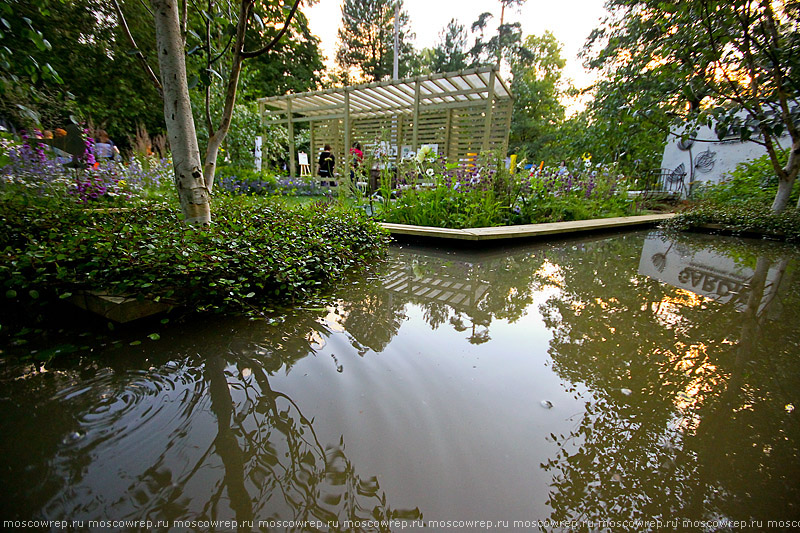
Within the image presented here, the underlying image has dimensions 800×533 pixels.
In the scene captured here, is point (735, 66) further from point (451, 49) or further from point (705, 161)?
point (451, 49)

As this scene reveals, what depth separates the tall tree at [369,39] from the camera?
980 inches

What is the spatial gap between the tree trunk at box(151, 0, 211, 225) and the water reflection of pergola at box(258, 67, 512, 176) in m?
4.88

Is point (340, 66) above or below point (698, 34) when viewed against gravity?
above

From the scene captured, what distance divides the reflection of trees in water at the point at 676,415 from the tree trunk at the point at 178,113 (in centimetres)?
211

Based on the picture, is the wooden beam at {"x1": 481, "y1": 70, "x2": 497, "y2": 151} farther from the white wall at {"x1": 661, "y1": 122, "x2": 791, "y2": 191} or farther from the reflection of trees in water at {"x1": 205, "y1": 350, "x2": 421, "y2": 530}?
Result: the reflection of trees in water at {"x1": 205, "y1": 350, "x2": 421, "y2": 530}

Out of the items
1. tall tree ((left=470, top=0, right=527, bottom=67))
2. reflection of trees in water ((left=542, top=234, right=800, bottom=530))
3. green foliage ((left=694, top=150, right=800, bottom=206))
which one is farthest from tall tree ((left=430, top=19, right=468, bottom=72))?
reflection of trees in water ((left=542, top=234, right=800, bottom=530))

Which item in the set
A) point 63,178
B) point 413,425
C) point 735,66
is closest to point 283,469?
point 413,425

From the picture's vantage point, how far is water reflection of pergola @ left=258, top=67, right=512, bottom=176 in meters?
7.90

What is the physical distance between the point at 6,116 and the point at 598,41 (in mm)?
14289

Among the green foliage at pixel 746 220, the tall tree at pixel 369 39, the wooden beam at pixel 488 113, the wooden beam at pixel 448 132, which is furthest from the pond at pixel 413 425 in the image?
the tall tree at pixel 369 39

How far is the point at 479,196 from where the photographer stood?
4266 millimetres

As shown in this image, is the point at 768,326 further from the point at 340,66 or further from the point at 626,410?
the point at 340,66

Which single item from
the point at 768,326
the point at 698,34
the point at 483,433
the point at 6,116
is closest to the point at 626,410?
the point at 483,433

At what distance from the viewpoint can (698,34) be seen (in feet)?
14.7
